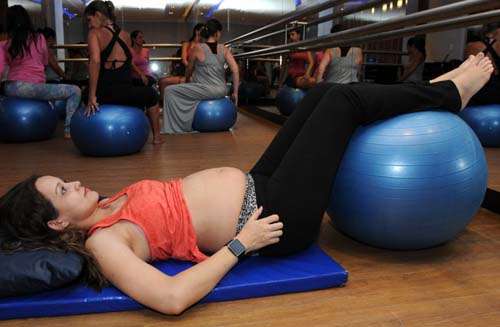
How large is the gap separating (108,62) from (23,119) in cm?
132

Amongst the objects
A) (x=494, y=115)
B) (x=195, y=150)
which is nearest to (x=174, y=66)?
(x=195, y=150)

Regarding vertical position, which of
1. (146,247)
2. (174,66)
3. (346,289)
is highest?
(174,66)

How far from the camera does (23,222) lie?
135 cm

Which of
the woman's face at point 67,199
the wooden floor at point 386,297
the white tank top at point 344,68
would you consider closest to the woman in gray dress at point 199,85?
the white tank top at point 344,68

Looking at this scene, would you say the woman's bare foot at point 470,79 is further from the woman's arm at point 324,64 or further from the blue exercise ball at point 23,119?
the blue exercise ball at point 23,119

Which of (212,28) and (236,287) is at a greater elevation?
(212,28)

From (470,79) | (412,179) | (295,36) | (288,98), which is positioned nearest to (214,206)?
(412,179)

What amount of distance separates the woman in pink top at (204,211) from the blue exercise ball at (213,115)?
3530mm

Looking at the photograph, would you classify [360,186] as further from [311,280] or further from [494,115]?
[494,115]

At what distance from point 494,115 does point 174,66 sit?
5.78 meters

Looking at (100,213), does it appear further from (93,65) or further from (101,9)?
(101,9)

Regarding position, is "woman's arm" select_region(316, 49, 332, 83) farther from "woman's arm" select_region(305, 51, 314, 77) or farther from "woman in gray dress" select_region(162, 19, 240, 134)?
"woman in gray dress" select_region(162, 19, 240, 134)

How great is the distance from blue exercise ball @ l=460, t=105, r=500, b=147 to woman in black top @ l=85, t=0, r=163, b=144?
295 centimetres

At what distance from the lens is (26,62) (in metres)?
4.41
